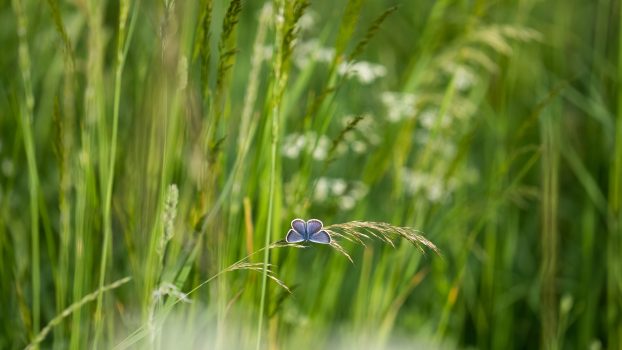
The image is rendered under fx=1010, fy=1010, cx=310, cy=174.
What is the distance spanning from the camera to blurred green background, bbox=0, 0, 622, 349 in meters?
1.70

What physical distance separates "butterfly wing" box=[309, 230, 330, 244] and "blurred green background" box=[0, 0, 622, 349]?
9cm

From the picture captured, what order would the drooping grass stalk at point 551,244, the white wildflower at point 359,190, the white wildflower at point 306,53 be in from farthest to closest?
the white wildflower at point 306,53 → the drooping grass stalk at point 551,244 → the white wildflower at point 359,190

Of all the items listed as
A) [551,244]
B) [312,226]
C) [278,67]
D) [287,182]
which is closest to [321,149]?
[287,182]

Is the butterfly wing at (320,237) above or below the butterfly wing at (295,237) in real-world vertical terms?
above

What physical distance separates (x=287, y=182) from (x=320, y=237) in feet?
5.15

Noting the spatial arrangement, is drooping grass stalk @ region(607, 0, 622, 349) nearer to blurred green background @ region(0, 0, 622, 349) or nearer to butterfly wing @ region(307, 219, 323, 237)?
blurred green background @ region(0, 0, 622, 349)

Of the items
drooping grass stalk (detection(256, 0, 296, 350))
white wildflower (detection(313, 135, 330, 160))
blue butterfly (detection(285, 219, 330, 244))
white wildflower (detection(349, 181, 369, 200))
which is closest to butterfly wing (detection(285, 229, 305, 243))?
blue butterfly (detection(285, 219, 330, 244))

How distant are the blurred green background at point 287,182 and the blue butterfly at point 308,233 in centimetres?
6

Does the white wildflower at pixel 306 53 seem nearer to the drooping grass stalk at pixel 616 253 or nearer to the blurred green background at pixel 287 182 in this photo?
the blurred green background at pixel 287 182

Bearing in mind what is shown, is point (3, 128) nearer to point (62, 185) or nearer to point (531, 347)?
point (62, 185)

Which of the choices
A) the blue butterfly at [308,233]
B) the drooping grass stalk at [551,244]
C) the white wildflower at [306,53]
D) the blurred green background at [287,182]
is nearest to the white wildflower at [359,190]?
the blurred green background at [287,182]

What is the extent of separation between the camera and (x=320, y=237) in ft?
3.99

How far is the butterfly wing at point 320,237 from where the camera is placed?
3.96 feet

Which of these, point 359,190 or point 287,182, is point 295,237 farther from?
point 287,182
